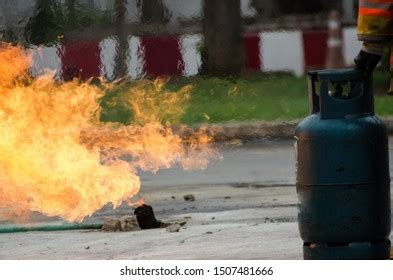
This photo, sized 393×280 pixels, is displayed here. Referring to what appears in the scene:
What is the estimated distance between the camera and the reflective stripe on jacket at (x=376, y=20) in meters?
6.16

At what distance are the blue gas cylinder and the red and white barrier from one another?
189 centimetres

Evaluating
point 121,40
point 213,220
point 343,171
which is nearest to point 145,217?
point 213,220

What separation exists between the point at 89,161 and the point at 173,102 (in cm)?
66

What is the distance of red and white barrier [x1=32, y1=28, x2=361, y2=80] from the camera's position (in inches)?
328

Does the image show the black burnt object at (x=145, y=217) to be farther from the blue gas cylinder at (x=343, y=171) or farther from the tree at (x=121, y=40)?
the blue gas cylinder at (x=343, y=171)

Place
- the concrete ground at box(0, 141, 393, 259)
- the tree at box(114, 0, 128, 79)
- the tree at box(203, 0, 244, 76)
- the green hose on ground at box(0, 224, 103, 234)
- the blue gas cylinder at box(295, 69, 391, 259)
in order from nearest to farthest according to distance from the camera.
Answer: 1. the blue gas cylinder at box(295, 69, 391, 259)
2. the concrete ground at box(0, 141, 393, 259)
3. the tree at box(114, 0, 128, 79)
4. the green hose on ground at box(0, 224, 103, 234)
5. the tree at box(203, 0, 244, 76)

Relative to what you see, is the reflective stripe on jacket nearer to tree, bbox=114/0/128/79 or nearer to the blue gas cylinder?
the blue gas cylinder

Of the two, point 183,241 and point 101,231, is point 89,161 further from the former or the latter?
point 183,241

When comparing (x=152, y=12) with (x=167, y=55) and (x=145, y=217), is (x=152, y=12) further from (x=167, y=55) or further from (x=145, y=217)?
(x=145, y=217)

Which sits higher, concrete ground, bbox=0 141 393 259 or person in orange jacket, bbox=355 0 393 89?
person in orange jacket, bbox=355 0 393 89

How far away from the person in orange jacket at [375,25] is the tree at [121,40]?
2213mm

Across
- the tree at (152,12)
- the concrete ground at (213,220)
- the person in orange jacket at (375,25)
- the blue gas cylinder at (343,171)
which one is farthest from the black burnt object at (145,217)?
the person in orange jacket at (375,25)

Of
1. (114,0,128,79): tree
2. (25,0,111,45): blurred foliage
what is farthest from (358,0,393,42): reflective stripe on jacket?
(114,0,128,79): tree

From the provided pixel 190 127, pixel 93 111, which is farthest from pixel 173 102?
pixel 190 127
